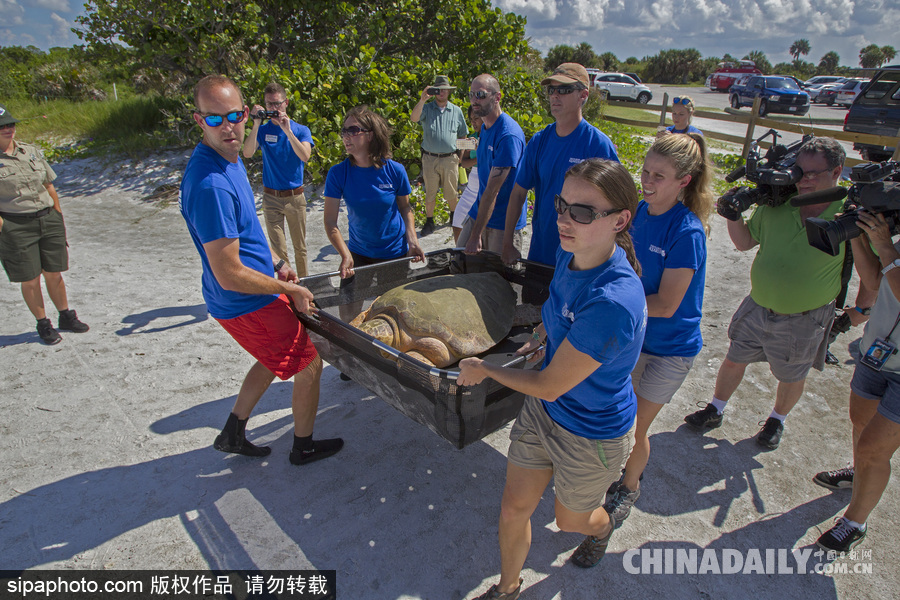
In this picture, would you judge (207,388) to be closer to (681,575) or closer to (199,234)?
(199,234)

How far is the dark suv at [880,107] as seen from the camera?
394 inches

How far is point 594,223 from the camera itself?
4.69 ft

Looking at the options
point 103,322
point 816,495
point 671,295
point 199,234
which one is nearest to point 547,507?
point 671,295

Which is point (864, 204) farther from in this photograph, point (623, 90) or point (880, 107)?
point (623, 90)

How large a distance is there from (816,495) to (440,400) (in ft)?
6.88

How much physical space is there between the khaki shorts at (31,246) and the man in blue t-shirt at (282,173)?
62.2 inches

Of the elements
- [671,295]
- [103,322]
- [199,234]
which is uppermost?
[199,234]

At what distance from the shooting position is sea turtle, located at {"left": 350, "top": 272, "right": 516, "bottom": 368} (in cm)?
250

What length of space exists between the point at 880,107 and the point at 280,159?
40.1 ft

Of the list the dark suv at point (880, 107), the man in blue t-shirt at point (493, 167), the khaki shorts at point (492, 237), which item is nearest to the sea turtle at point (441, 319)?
the man in blue t-shirt at point (493, 167)

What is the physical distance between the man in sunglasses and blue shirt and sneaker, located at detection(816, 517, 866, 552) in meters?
2.32

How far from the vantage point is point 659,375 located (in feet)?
7.11

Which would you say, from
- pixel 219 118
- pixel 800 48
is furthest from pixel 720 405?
pixel 800 48

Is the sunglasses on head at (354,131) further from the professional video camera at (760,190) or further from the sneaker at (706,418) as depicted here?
the sneaker at (706,418)
